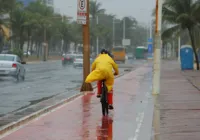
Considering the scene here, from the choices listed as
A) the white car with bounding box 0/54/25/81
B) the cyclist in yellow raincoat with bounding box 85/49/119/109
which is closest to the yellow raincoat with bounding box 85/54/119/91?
the cyclist in yellow raincoat with bounding box 85/49/119/109

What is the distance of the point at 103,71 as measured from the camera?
12953mm

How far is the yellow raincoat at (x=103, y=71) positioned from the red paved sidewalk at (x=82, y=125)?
37.4 inches

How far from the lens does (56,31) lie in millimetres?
93750

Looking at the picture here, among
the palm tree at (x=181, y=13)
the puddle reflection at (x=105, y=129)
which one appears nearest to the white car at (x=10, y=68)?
the palm tree at (x=181, y=13)

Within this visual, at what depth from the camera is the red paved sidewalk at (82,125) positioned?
34.5ft

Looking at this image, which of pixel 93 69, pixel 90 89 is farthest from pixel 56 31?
pixel 93 69

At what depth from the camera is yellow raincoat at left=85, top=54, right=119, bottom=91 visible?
12961mm

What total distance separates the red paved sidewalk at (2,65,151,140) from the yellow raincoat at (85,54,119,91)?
950mm

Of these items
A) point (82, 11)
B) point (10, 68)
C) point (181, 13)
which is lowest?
point (10, 68)

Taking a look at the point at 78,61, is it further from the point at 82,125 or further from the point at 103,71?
the point at 82,125

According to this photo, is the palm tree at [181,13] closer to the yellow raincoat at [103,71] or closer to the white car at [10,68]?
the white car at [10,68]

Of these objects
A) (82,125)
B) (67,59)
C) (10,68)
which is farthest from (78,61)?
(82,125)

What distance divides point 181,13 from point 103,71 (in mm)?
29745

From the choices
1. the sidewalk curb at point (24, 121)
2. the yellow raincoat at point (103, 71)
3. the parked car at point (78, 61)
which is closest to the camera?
the sidewalk curb at point (24, 121)
